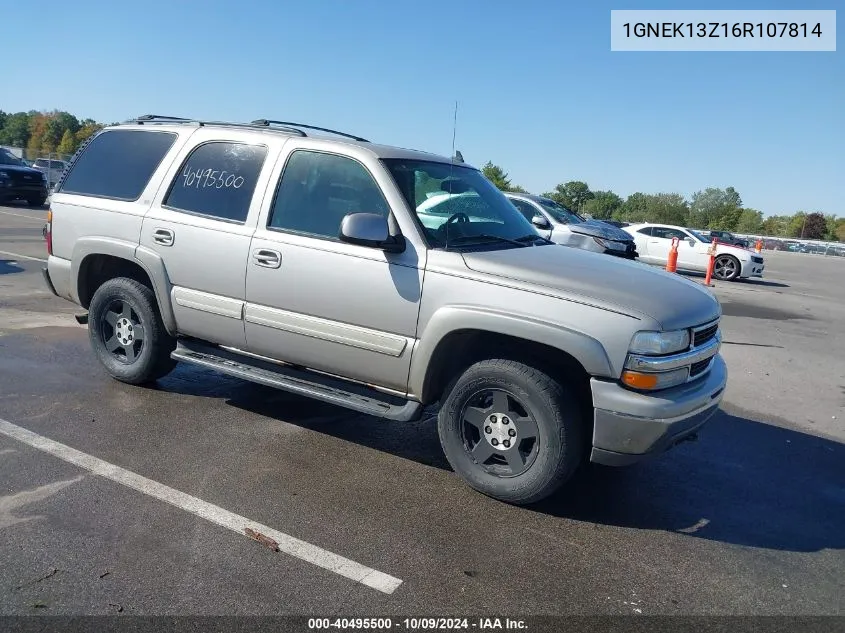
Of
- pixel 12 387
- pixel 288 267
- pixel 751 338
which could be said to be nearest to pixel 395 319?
pixel 288 267

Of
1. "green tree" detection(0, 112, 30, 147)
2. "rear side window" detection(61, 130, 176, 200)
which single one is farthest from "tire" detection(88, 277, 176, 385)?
"green tree" detection(0, 112, 30, 147)

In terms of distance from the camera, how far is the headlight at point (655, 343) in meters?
3.71

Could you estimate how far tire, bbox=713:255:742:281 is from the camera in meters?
20.0

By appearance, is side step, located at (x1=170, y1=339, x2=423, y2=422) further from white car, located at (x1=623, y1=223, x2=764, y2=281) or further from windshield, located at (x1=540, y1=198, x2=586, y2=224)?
white car, located at (x1=623, y1=223, x2=764, y2=281)

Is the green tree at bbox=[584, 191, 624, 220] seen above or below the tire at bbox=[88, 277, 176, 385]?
above

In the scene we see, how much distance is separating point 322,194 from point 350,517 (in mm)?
2095

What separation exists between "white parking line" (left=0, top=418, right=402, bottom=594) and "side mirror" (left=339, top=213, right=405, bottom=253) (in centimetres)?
166

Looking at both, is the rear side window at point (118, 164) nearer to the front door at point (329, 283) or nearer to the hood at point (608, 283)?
the front door at point (329, 283)

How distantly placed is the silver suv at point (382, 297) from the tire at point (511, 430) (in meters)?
0.01

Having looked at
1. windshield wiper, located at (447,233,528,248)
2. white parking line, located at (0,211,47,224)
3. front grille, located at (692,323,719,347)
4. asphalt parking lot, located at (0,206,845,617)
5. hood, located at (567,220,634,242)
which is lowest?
asphalt parking lot, located at (0,206,845,617)

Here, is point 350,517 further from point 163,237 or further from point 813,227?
point 813,227

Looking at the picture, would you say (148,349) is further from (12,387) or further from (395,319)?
(395,319)

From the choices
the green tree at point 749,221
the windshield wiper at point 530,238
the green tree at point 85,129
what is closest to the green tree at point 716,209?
the green tree at point 749,221

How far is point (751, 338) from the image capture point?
408 inches
